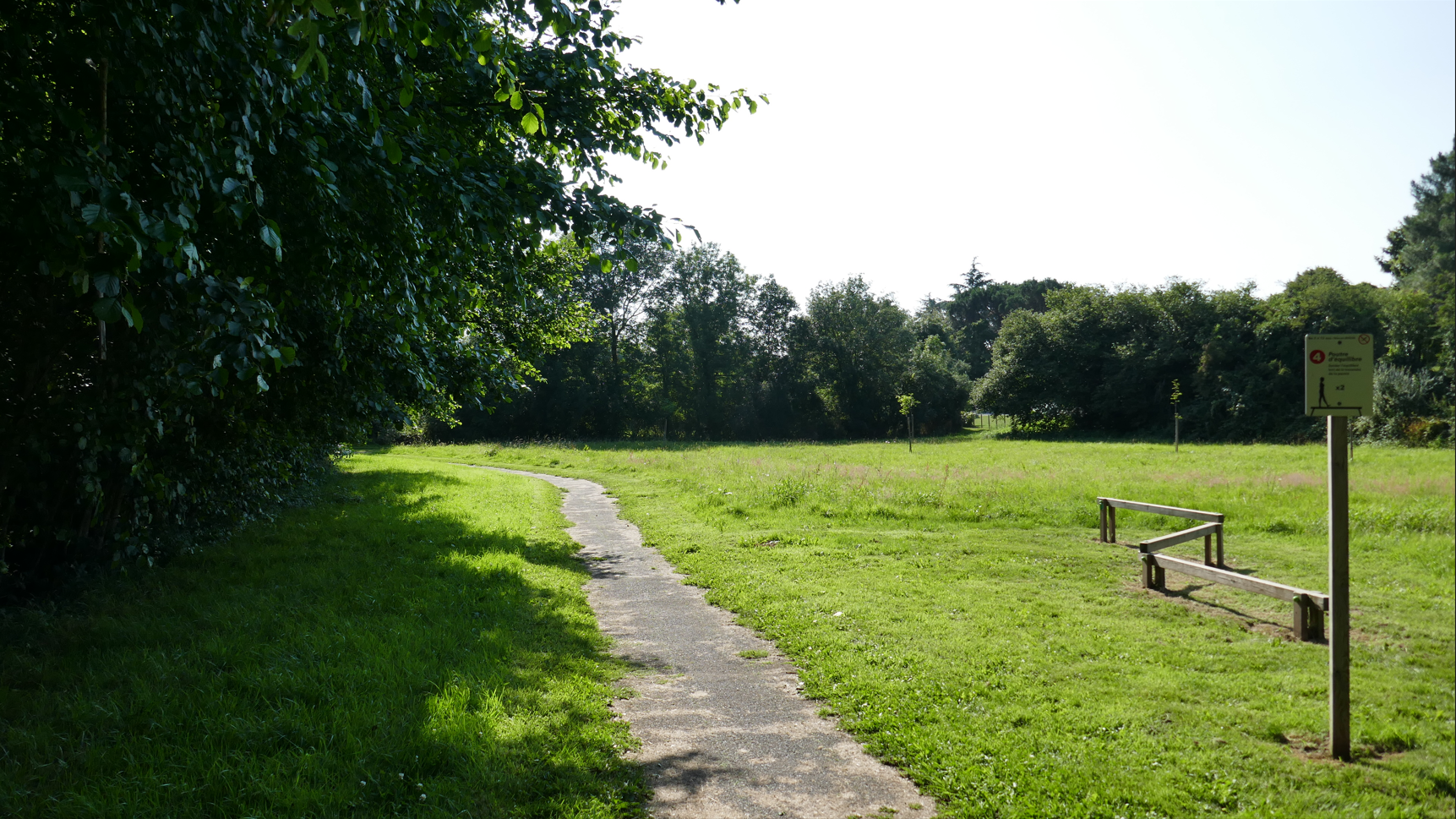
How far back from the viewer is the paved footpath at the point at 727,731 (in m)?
3.95

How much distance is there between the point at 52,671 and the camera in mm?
5500

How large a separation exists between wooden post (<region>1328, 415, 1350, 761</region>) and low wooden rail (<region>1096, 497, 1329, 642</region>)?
241cm

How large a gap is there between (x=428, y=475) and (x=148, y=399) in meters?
17.1

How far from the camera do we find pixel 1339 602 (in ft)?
13.7

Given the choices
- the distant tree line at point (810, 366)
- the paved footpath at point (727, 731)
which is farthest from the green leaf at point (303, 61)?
the distant tree line at point (810, 366)

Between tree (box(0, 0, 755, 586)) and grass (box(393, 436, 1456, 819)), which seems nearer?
tree (box(0, 0, 755, 586))

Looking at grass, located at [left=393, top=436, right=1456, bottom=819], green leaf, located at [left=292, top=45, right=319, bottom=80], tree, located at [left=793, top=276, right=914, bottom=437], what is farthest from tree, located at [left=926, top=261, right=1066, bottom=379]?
green leaf, located at [left=292, top=45, right=319, bottom=80]

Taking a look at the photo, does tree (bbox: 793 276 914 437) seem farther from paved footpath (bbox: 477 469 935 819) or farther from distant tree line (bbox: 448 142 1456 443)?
paved footpath (bbox: 477 469 935 819)

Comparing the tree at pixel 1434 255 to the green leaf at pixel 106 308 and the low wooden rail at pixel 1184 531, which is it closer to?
the low wooden rail at pixel 1184 531

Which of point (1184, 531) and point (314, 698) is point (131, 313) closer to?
point (314, 698)

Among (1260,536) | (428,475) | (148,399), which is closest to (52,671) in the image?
(148,399)

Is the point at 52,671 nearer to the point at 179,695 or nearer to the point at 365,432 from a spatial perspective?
the point at 179,695

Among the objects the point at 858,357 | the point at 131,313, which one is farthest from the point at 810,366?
the point at 131,313

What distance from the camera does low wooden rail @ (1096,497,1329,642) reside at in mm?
6367
